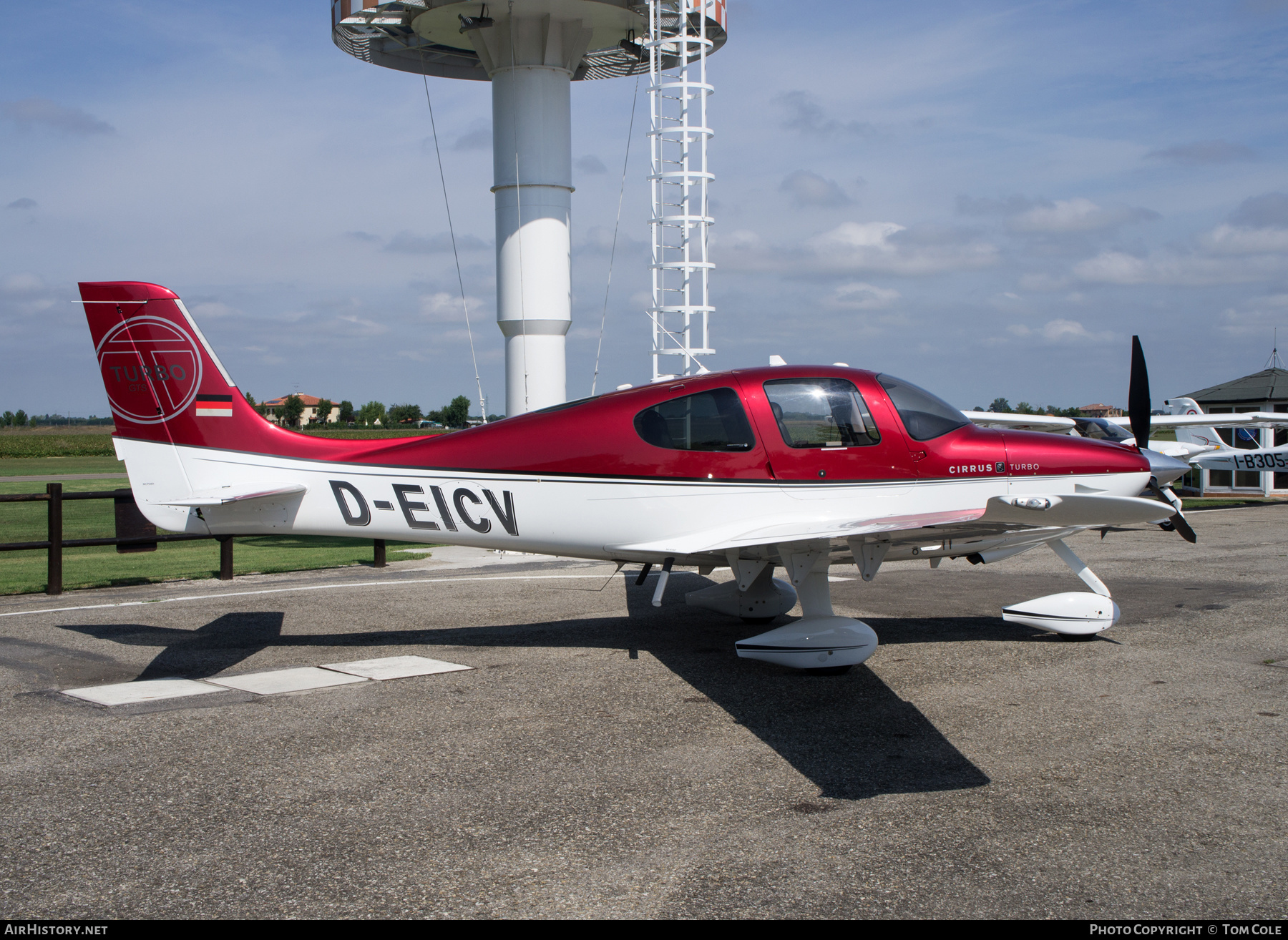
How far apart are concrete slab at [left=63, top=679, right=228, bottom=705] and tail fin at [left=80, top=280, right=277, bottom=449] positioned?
6.89 feet

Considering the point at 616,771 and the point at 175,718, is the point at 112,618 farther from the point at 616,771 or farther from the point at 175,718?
the point at 616,771

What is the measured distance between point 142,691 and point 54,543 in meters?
6.06

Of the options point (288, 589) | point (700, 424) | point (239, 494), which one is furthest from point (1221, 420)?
point (239, 494)

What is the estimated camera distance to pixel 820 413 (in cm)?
836

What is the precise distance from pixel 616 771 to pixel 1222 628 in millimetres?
7093

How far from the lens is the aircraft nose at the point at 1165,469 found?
8695mm

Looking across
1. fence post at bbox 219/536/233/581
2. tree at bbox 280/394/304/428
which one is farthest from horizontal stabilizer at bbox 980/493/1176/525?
tree at bbox 280/394/304/428

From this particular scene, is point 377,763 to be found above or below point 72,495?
below

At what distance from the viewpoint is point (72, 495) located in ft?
41.4

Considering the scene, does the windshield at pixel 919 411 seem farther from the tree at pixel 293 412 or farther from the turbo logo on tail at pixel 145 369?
the tree at pixel 293 412

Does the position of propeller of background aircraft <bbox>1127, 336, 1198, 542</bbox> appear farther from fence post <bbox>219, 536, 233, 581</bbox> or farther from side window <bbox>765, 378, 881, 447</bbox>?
fence post <bbox>219, 536, 233, 581</bbox>

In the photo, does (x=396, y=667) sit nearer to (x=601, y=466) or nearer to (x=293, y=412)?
(x=601, y=466)

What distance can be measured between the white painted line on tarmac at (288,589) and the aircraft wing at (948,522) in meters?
5.37
